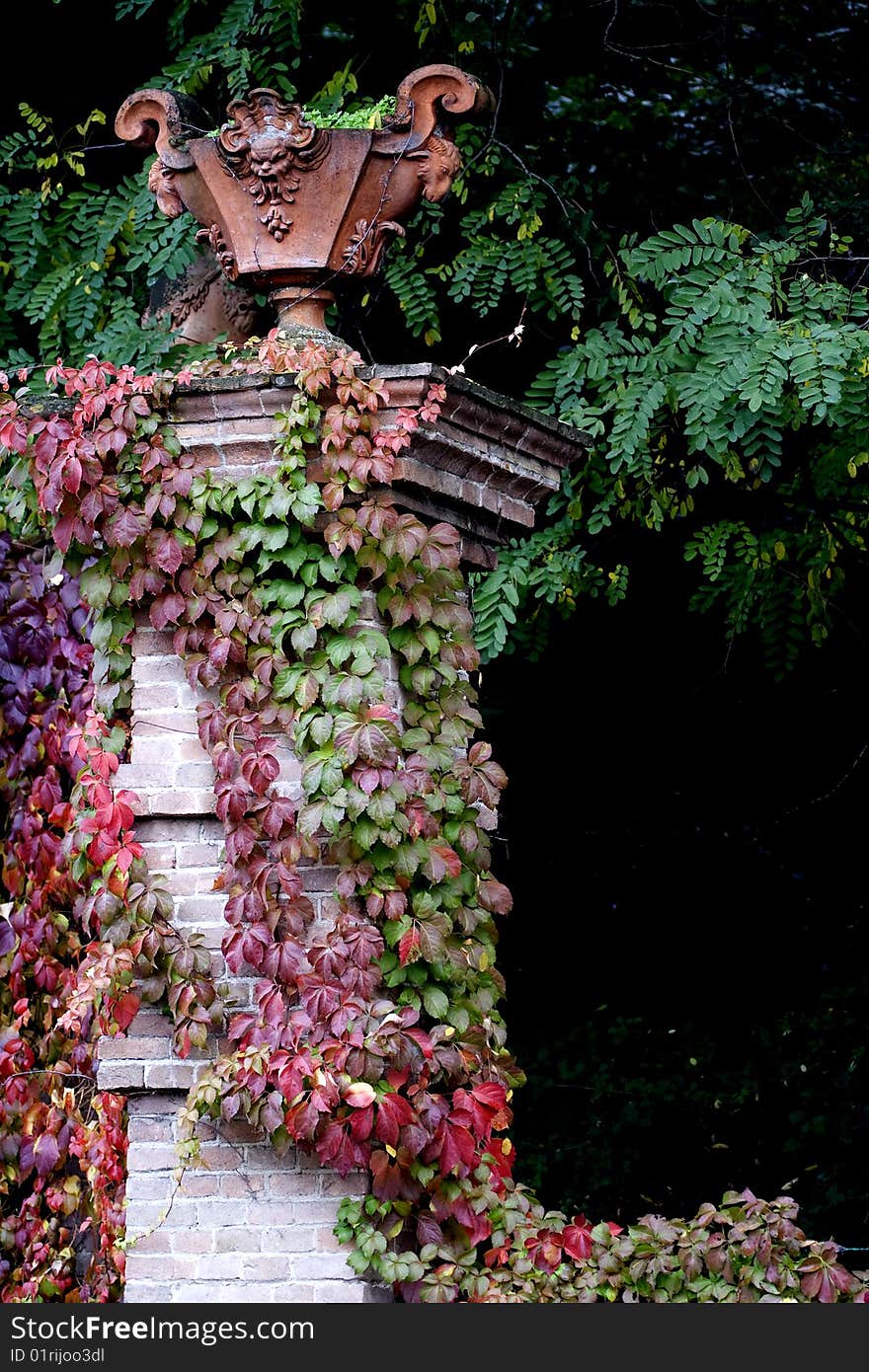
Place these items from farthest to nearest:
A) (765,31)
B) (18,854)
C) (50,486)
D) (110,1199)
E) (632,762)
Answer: (632,762) → (765,31) → (18,854) → (110,1199) → (50,486)

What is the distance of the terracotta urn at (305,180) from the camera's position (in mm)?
3904

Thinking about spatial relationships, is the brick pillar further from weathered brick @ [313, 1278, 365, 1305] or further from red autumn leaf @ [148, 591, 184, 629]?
red autumn leaf @ [148, 591, 184, 629]

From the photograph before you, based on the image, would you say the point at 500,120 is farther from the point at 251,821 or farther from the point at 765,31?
the point at 251,821

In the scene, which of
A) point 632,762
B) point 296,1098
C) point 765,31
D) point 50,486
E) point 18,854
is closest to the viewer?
point 296,1098

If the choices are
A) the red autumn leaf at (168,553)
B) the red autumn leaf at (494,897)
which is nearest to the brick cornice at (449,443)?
the red autumn leaf at (168,553)

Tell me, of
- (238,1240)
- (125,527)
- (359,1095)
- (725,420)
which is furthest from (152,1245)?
(725,420)

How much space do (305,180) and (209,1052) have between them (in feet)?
7.47

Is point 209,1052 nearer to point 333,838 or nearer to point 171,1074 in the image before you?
point 171,1074

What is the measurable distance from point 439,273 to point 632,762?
3335 mm

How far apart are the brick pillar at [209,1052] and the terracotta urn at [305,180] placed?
57 cm

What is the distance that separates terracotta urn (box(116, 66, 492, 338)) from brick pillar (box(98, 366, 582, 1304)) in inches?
22.3

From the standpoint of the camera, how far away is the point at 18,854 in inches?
202

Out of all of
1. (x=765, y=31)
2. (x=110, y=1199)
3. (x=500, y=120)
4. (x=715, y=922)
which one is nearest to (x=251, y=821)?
(x=110, y=1199)
